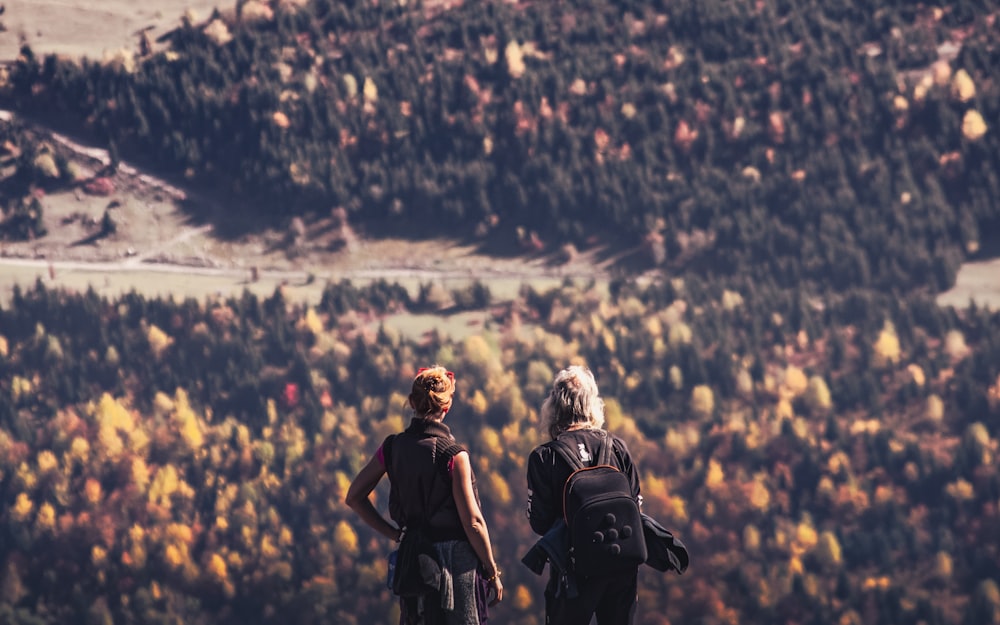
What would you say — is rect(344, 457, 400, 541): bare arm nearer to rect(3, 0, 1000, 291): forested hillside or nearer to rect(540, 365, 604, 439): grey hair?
rect(540, 365, 604, 439): grey hair

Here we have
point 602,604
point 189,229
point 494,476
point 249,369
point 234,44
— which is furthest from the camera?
point 234,44

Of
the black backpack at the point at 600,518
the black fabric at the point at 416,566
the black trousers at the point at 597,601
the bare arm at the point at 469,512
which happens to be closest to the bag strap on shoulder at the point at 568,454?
the black backpack at the point at 600,518

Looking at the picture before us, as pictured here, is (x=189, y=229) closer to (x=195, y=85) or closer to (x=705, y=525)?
(x=195, y=85)

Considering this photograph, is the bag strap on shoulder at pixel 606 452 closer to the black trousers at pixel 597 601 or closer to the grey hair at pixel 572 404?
the grey hair at pixel 572 404

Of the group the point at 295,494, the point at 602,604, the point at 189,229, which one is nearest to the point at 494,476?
the point at 295,494

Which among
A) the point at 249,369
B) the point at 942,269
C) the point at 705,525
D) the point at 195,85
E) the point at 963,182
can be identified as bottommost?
the point at 705,525

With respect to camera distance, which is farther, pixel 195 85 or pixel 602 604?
pixel 195 85

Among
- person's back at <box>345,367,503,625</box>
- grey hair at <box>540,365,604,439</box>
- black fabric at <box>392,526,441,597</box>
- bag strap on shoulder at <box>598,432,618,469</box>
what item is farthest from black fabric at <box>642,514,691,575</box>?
black fabric at <box>392,526,441,597</box>
